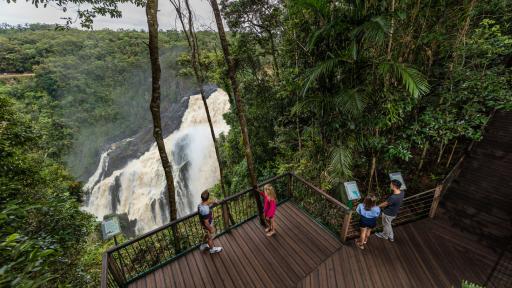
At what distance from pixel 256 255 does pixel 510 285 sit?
4433mm

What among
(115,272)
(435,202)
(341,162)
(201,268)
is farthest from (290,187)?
(115,272)

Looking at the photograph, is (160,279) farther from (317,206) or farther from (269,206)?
(317,206)

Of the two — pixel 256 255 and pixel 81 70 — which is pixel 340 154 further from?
pixel 81 70

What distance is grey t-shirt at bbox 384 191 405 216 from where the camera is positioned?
3.98 metres

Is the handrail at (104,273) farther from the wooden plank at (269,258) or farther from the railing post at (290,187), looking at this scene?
the railing post at (290,187)

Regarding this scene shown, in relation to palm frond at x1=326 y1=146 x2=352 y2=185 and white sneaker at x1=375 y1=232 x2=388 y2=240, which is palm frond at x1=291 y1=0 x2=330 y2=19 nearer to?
palm frond at x1=326 y1=146 x2=352 y2=185

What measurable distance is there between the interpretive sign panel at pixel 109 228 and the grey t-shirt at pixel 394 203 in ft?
17.2

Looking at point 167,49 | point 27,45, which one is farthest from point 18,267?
point 27,45

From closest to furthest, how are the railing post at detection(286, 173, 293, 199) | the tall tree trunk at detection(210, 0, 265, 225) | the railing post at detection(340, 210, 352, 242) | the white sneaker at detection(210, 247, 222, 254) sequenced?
the tall tree trunk at detection(210, 0, 265, 225) → the railing post at detection(340, 210, 352, 242) → the white sneaker at detection(210, 247, 222, 254) → the railing post at detection(286, 173, 293, 199)

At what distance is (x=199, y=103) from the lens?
2417 centimetres

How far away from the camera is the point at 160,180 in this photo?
18.3 meters

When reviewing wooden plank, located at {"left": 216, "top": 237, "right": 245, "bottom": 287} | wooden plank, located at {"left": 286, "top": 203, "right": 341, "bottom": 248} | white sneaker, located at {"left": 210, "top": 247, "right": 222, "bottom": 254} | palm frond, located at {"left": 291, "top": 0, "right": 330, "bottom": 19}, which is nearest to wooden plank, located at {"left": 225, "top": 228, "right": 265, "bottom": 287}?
wooden plank, located at {"left": 216, "top": 237, "right": 245, "bottom": 287}

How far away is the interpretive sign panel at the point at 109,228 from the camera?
387 cm

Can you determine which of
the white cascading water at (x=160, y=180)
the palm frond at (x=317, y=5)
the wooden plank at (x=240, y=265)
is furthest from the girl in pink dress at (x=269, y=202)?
the white cascading water at (x=160, y=180)
